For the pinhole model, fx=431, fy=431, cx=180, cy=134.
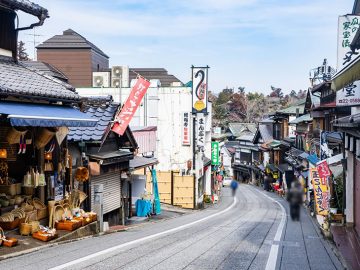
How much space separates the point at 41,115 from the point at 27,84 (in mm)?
1572

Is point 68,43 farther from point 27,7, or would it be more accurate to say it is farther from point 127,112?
point 27,7

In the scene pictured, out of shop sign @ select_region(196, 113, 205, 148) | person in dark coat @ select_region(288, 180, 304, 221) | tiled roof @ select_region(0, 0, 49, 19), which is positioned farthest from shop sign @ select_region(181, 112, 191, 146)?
person in dark coat @ select_region(288, 180, 304, 221)

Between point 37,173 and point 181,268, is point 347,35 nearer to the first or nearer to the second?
point 181,268

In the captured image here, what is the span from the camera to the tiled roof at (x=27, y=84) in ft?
38.4

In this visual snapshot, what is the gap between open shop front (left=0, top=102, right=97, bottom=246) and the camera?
1199 centimetres

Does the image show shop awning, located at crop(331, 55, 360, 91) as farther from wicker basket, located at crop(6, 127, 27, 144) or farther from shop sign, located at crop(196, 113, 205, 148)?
shop sign, located at crop(196, 113, 205, 148)

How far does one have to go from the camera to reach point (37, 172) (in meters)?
13.5

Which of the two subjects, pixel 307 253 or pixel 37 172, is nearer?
pixel 307 253

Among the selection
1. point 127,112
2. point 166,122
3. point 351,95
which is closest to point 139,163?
point 127,112

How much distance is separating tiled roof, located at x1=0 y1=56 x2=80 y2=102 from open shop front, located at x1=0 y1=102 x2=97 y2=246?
39 centimetres

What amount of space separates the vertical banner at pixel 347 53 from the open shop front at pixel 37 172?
814 cm

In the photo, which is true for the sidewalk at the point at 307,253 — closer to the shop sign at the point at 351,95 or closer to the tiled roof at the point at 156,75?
the shop sign at the point at 351,95

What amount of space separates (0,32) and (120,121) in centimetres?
646

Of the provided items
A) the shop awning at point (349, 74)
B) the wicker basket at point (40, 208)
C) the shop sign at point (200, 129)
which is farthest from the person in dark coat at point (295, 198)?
the shop sign at point (200, 129)
